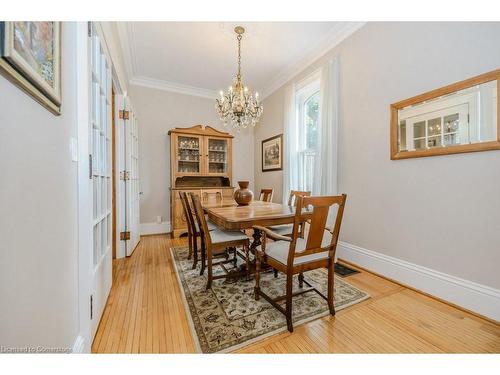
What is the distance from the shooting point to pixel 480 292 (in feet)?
5.38

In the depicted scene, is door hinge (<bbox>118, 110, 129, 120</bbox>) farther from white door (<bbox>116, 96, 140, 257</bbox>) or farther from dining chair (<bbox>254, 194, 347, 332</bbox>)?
dining chair (<bbox>254, 194, 347, 332</bbox>)

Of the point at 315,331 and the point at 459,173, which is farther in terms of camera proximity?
the point at 459,173

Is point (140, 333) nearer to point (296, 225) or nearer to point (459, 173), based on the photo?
point (296, 225)

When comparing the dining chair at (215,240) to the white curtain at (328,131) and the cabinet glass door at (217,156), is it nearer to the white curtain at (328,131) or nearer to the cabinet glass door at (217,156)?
the white curtain at (328,131)

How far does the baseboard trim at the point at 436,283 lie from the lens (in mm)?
1599

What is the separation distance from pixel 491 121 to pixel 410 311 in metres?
1.57

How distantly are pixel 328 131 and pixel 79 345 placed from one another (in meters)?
3.12

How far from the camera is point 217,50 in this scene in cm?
319

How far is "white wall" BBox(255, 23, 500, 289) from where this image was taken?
164 centimetres

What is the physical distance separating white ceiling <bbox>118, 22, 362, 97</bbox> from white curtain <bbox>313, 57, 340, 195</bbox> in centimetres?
43

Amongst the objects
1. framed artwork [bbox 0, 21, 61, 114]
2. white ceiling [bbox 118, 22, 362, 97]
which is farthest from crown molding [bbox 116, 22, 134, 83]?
framed artwork [bbox 0, 21, 61, 114]

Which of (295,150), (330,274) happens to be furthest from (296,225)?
(295,150)

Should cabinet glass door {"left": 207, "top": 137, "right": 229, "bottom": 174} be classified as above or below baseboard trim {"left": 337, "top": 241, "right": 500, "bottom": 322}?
above

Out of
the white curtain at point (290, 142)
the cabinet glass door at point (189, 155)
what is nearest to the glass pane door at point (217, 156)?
the cabinet glass door at point (189, 155)
